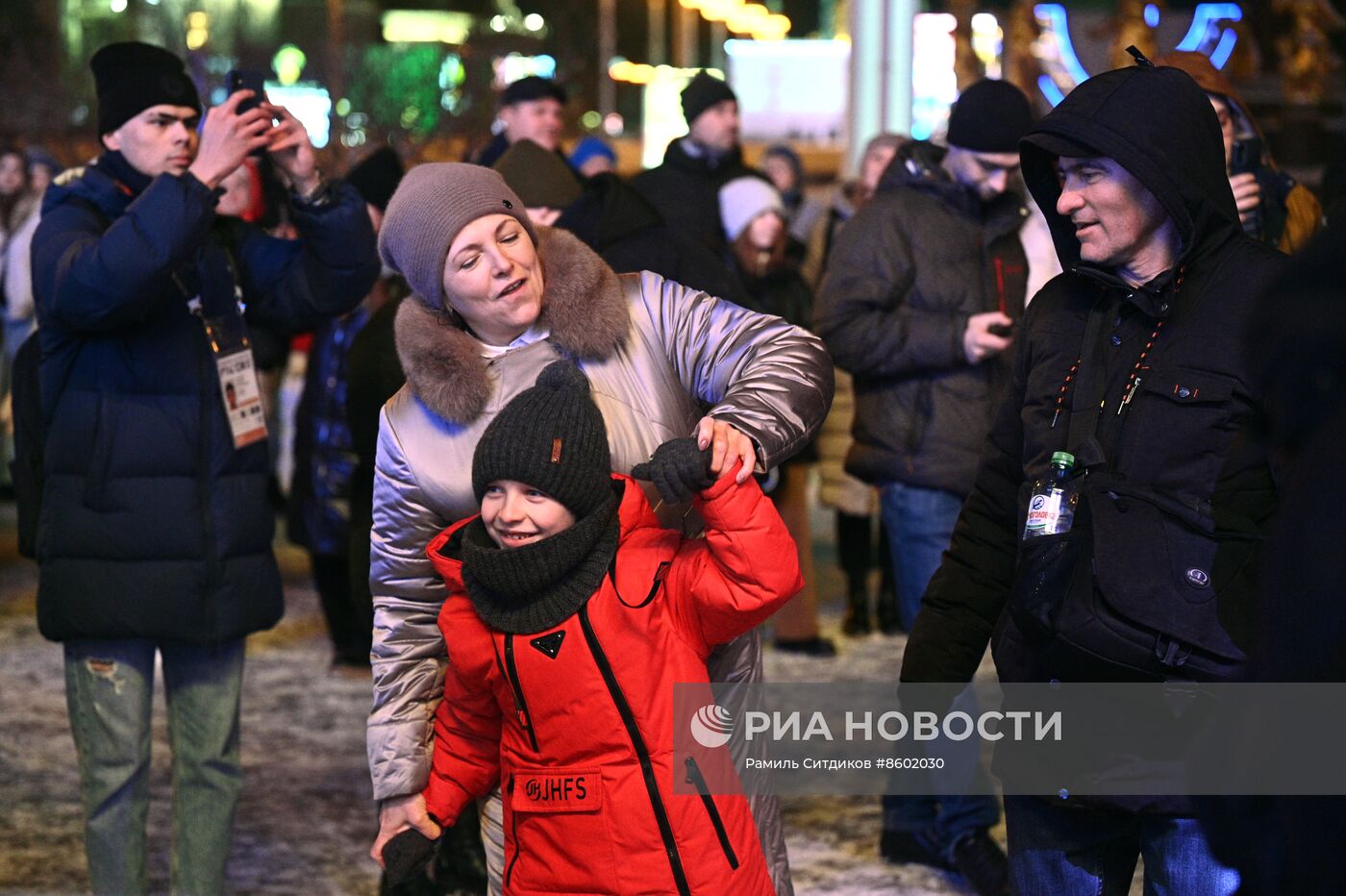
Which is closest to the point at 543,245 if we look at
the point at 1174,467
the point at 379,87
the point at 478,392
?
the point at 478,392

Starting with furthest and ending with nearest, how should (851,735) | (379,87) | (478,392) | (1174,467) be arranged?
(379,87)
(851,735)
(478,392)
(1174,467)

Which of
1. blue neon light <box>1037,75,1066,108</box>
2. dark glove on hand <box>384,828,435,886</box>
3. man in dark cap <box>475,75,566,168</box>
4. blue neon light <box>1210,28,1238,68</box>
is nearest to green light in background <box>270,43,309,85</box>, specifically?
blue neon light <box>1037,75,1066,108</box>

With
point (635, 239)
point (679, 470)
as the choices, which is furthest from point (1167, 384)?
point (635, 239)

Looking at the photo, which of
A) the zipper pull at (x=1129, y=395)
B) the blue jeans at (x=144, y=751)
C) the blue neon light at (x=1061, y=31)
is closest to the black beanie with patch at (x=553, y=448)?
the zipper pull at (x=1129, y=395)

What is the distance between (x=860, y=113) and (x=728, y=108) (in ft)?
9.64

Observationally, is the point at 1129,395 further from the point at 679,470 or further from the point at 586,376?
the point at 586,376

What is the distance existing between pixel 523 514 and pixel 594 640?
25cm

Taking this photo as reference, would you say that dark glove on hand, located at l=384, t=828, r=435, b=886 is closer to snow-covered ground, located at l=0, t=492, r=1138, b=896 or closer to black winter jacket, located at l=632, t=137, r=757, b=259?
snow-covered ground, located at l=0, t=492, r=1138, b=896

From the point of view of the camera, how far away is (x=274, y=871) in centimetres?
518

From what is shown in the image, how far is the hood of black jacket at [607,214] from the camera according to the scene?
4789 millimetres

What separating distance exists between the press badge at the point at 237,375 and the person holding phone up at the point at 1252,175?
8.70 ft

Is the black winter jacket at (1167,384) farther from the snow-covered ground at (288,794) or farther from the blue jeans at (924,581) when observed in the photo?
the snow-covered ground at (288,794)

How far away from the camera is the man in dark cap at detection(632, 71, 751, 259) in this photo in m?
7.06

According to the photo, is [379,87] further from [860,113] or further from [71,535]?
[71,535]
